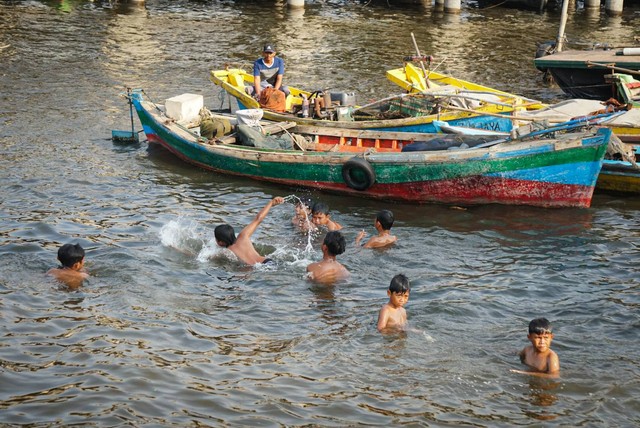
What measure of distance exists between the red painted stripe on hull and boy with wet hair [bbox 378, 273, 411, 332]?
4.44 metres

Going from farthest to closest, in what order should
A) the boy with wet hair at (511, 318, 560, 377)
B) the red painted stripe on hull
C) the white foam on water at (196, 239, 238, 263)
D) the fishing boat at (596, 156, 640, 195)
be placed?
1. the fishing boat at (596, 156, 640, 195)
2. the red painted stripe on hull
3. the white foam on water at (196, 239, 238, 263)
4. the boy with wet hair at (511, 318, 560, 377)

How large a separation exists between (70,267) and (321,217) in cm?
337

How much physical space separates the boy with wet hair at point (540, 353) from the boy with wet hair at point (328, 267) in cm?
263

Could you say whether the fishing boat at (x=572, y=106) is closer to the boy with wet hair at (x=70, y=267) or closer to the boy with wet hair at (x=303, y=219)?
the boy with wet hair at (x=303, y=219)

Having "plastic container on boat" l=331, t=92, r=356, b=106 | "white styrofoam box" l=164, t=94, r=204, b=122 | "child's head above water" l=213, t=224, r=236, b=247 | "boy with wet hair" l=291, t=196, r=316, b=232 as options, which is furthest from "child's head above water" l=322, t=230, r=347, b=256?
"white styrofoam box" l=164, t=94, r=204, b=122

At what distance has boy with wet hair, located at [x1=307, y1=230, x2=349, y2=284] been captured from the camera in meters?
10.2

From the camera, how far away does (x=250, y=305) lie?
9969mm

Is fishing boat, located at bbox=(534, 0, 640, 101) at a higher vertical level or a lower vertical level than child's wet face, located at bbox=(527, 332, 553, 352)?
higher

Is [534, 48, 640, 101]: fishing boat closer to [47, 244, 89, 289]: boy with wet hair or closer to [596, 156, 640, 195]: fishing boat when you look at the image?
[596, 156, 640, 195]: fishing boat

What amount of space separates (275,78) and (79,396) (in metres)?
10.1

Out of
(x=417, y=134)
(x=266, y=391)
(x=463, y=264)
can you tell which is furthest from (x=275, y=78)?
(x=266, y=391)

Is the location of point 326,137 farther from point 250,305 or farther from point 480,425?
point 480,425

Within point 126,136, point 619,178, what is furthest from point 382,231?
point 126,136

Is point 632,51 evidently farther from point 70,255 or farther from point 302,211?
point 70,255
